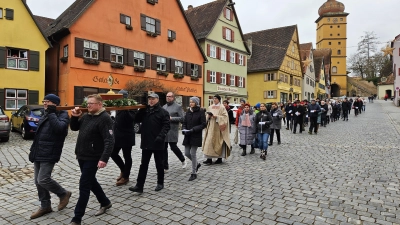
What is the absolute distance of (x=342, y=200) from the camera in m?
5.27

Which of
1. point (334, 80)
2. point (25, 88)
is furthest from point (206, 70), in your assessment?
point (334, 80)

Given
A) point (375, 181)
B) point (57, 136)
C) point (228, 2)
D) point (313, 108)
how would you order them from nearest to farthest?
point (57, 136)
point (375, 181)
point (313, 108)
point (228, 2)

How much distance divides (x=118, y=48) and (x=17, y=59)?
21.5 ft

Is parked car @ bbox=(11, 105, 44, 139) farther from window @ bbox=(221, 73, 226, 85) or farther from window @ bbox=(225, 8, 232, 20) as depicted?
window @ bbox=(225, 8, 232, 20)

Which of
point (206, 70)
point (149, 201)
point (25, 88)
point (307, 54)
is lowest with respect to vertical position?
point (149, 201)

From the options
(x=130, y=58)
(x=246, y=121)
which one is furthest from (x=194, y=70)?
(x=246, y=121)

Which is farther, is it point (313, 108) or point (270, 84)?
point (270, 84)

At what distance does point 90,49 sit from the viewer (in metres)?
21.7

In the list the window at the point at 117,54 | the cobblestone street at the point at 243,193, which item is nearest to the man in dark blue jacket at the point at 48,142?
the cobblestone street at the point at 243,193

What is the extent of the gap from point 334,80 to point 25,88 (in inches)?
2963

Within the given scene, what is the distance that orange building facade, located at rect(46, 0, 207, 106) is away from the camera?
828 inches

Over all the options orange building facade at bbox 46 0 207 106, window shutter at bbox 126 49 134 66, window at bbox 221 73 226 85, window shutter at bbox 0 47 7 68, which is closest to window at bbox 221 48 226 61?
window at bbox 221 73 226 85

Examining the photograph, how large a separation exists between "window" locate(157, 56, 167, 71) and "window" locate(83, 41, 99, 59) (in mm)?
5875

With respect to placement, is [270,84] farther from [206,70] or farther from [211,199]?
[211,199]
